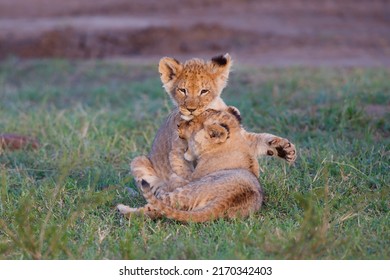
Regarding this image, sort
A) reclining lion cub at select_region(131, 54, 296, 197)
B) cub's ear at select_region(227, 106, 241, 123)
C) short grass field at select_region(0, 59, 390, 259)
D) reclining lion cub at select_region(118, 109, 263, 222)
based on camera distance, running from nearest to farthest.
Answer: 1. short grass field at select_region(0, 59, 390, 259)
2. reclining lion cub at select_region(118, 109, 263, 222)
3. reclining lion cub at select_region(131, 54, 296, 197)
4. cub's ear at select_region(227, 106, 241, 123)

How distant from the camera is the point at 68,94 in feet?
35.3

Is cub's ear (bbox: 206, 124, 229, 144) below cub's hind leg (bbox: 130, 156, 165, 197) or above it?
above

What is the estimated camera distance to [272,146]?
5.91 metres

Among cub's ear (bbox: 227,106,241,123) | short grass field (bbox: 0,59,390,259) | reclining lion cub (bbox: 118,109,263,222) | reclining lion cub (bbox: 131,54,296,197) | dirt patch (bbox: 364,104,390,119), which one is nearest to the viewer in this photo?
short grass field (bbox: 0,59,390,259)

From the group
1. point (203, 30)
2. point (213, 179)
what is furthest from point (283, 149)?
point (203, 30)

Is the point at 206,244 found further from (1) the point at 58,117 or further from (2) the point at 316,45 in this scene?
(2) the point at 316,45

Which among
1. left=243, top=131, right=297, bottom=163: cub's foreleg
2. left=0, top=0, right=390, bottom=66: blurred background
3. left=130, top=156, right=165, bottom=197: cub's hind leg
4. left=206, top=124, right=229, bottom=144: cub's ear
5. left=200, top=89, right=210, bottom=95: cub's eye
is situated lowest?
left=0, top=0, right=390, bottom=66: blurred background

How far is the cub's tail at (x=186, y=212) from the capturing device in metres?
5.22

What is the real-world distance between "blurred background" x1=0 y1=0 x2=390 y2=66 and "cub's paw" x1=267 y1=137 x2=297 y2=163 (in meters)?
7.15

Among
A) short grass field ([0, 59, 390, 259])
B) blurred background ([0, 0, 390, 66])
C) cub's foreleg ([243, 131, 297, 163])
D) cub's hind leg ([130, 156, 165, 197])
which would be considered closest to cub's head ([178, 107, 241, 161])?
cub's foreleg ([243, 131, 297, 163])

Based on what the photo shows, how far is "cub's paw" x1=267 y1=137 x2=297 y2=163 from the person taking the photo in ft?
19.2

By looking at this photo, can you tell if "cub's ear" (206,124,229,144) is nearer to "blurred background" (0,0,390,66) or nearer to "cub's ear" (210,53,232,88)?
"cub's ear" (210,53,232,88)

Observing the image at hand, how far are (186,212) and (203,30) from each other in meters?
10.7

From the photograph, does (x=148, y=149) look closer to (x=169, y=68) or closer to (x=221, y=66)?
(x=169, y=68)
